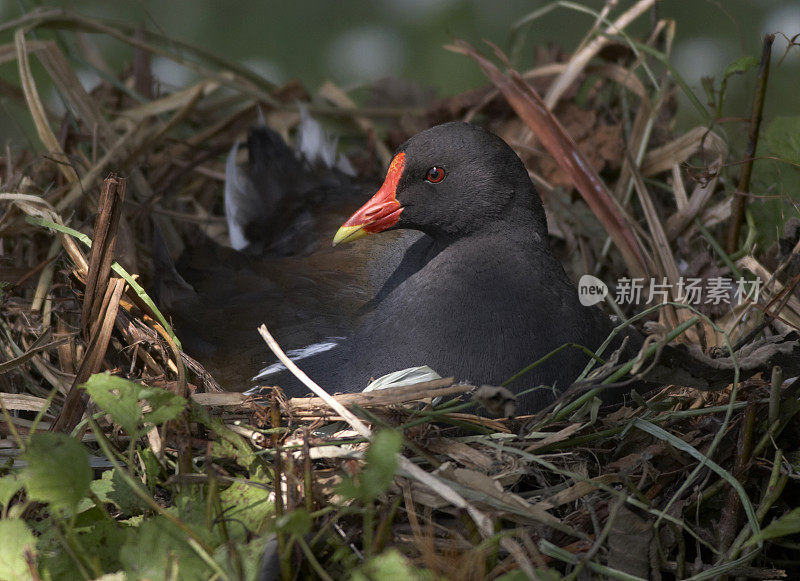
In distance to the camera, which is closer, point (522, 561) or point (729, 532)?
point (522, 561)

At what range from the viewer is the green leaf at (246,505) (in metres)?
1.53

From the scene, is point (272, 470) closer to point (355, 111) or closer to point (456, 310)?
point (456, 310)

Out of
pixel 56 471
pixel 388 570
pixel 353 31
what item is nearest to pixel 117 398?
pixel 56 471

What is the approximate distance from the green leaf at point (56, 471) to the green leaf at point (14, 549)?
6cm

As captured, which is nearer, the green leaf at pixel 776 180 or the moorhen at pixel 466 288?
the moorhen at pixel 466 288

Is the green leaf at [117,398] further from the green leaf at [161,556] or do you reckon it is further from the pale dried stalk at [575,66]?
the pale dried stalk at [575,66]

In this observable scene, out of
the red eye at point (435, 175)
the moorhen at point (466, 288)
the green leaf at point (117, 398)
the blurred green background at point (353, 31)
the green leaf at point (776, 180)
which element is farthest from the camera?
the blurred green background at point (353, 31)

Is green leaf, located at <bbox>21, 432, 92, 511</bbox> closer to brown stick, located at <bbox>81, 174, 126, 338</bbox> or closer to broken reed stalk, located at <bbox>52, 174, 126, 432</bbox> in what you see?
broken reed stalk, located at <bbox>52, 174, 126, 432</bbox>

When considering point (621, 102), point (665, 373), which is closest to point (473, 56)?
point (621, 102)

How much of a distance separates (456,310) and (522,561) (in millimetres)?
867

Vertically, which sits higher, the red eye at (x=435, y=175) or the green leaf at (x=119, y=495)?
the red eye at (x=435, y=175)

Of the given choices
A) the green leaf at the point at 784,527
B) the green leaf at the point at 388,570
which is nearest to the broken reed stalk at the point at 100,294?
the green leaf at the point at 388,570

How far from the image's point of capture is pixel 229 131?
147 inches

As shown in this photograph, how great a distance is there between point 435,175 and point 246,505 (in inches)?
45.0
